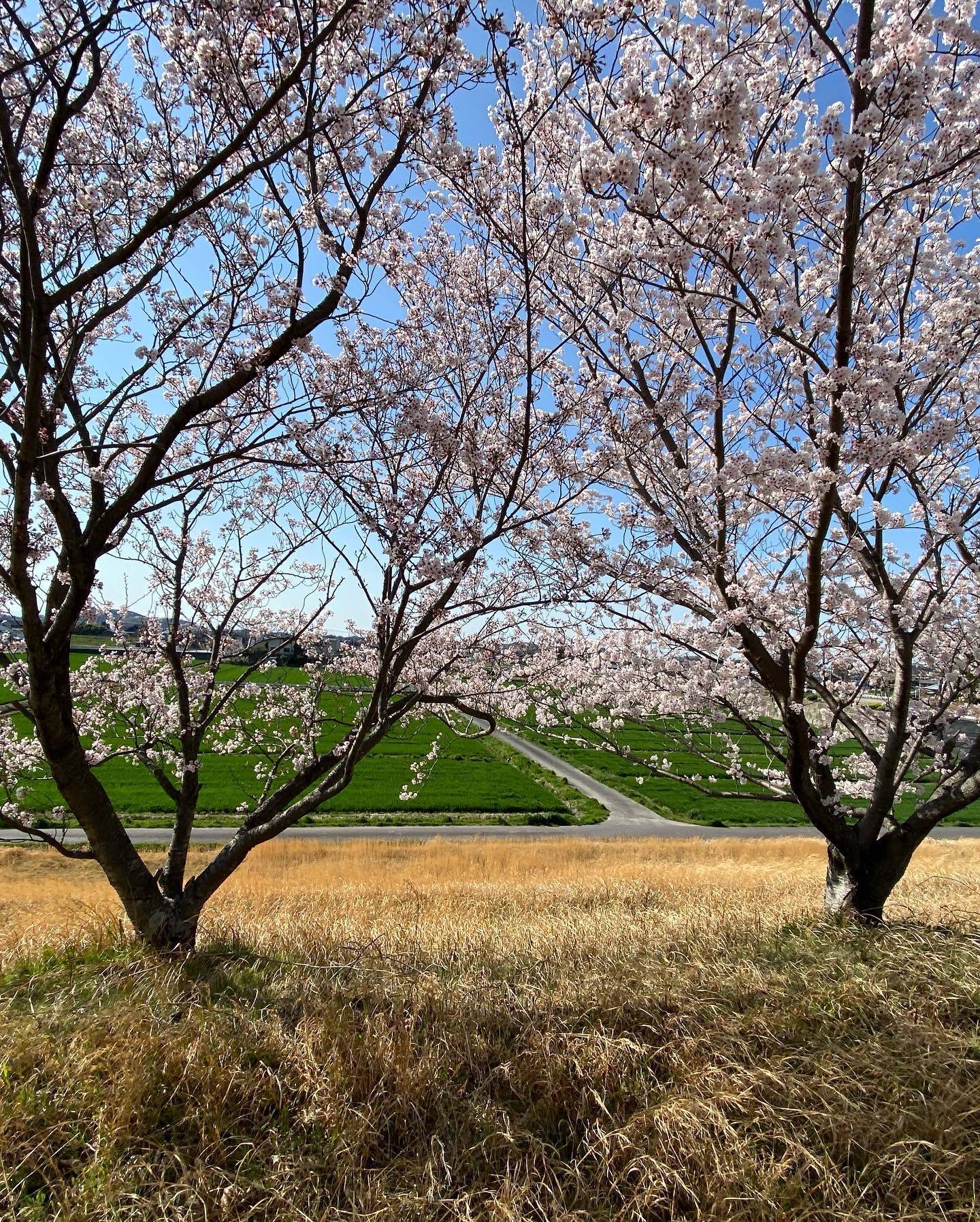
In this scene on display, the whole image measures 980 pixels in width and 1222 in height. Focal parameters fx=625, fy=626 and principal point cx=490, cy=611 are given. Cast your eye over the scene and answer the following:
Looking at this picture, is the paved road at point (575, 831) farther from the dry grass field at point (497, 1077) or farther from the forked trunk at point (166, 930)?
the dry grass field at point (497, 1077)

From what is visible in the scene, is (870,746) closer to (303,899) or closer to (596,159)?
(596,159)

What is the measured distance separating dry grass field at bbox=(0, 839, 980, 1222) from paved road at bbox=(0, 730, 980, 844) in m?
18.2

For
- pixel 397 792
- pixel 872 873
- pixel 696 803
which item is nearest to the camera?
pixel 872 873

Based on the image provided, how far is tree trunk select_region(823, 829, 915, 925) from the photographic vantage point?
4.91 meters

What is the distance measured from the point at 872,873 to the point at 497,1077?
348cm

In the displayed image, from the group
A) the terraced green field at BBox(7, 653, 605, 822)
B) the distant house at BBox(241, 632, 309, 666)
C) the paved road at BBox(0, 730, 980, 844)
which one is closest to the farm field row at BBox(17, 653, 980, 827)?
the terraced green field at BBox(7, 653, 605, 822)

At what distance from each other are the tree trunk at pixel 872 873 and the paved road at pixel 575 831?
19.1 m

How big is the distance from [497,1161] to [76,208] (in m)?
5.60

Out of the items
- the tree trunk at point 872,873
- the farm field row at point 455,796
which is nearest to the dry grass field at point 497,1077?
the tree trunk at point 872,873

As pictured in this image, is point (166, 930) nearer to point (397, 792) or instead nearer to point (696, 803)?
point (397, 792)

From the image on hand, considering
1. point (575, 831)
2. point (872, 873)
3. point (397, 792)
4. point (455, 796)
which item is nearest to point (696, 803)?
point (575, 831)

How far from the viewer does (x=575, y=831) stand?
25.6 metres

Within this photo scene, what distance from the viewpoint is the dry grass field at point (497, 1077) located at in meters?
2.55

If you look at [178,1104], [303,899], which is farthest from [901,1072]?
[303,899]
